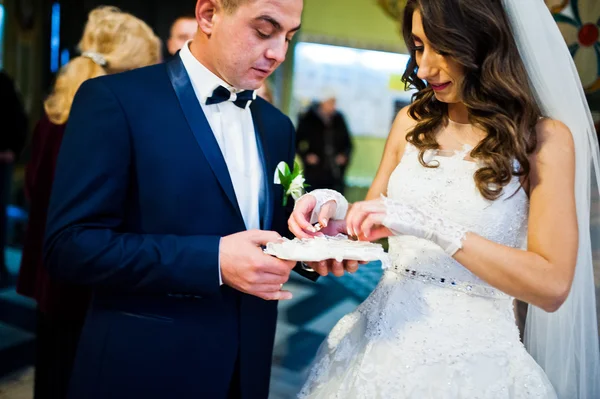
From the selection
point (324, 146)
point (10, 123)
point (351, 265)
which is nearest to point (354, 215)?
point (351, 265)

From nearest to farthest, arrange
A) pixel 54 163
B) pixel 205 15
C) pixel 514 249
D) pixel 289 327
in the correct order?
1. pixel 514 249
2. pixel 205 15
3. pixel 54 163
4. pixel 289 327

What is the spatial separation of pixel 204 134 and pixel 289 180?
1.02ft

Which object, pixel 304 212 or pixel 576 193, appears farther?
pixel 576 193

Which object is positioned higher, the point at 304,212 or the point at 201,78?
the point at 201,78

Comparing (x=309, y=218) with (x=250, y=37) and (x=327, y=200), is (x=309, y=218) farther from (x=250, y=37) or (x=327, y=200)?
(x=250, y=37)

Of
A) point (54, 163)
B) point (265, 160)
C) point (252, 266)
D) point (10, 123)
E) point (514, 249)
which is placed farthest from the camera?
point (10, 123)

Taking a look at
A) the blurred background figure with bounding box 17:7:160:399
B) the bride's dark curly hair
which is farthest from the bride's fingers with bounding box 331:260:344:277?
the blurred background figure with bounding box 17:7:160:399

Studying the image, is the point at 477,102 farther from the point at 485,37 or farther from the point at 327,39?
the point at 327,39

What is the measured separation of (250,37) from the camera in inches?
59.6

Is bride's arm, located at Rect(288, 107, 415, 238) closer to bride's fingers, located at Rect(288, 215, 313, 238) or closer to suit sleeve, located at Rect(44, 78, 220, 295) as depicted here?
bride's fingers, located at Rect(288, 215, 313, 238)

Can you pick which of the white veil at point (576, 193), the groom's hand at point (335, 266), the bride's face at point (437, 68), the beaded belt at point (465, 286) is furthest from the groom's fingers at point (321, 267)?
the white veil at point (576, 193)

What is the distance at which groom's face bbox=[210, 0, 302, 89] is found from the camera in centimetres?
150

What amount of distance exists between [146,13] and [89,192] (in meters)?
4.67

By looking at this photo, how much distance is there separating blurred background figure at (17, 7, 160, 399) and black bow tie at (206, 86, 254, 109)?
3.80 ft
